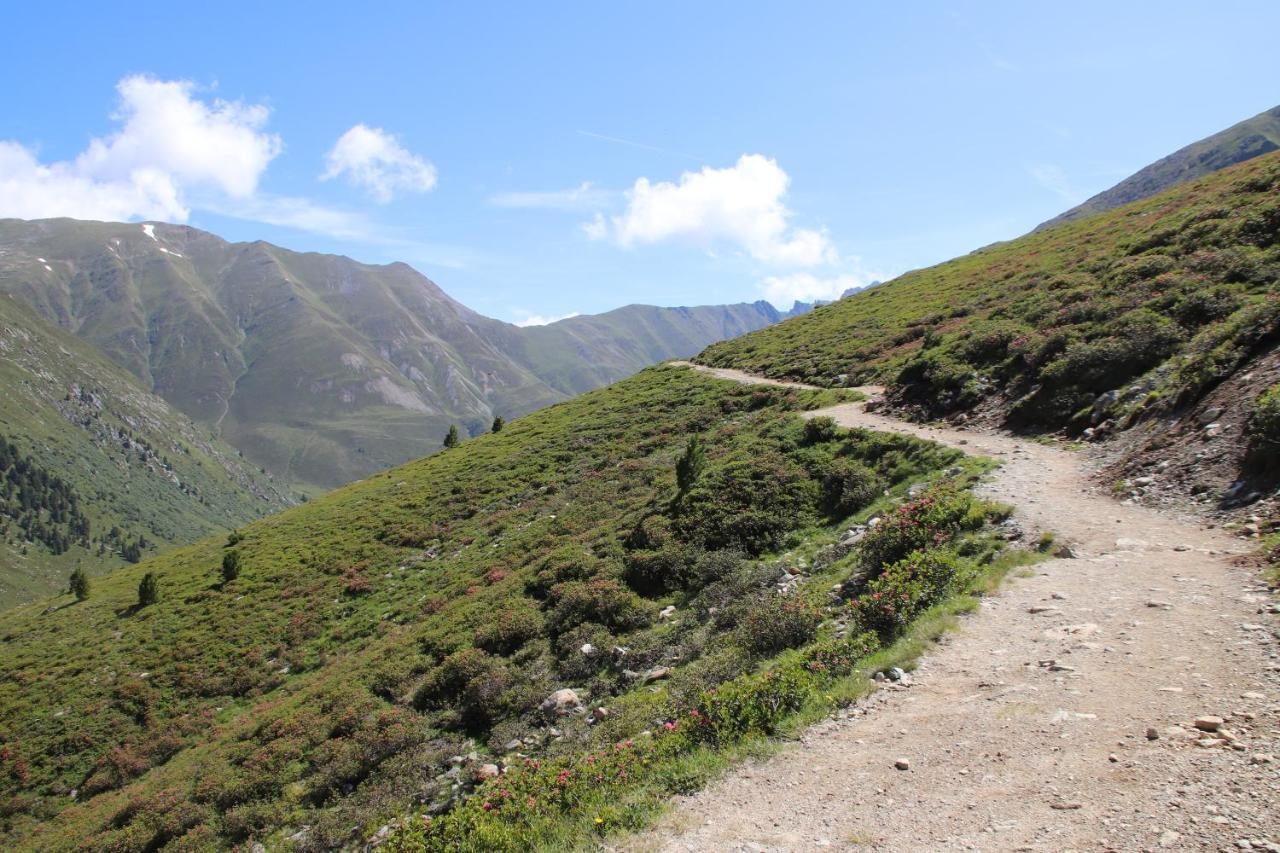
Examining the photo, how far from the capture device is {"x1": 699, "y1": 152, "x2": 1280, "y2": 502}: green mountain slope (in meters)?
15.6

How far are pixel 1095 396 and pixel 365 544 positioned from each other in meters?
38.3

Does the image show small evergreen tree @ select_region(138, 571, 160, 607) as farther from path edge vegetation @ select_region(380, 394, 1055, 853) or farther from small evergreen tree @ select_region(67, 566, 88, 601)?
path edge vegetation @ select_region(380, 394, 1055, 853)

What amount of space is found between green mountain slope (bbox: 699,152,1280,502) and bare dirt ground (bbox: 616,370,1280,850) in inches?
205

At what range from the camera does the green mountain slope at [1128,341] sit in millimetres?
15570

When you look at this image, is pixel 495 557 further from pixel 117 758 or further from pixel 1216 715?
pixel 1216 715

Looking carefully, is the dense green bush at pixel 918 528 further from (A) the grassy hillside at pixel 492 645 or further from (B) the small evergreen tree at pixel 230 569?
(B) the small evergreen tree at pixel 230 569

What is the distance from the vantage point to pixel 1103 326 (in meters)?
24.8

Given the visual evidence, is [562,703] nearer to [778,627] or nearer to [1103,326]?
[778,627]

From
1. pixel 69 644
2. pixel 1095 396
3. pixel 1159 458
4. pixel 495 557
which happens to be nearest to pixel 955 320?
pixel 1095 396

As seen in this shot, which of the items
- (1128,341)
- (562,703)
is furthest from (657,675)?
(1128,341)

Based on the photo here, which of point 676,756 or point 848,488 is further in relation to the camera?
point 848,488

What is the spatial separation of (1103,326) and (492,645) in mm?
26881

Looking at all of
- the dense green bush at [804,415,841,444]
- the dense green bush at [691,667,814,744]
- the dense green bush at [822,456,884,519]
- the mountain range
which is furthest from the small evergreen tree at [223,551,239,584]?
the dense green bush at [691,667,814,744]

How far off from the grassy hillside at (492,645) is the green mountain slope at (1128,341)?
5.16 metres
